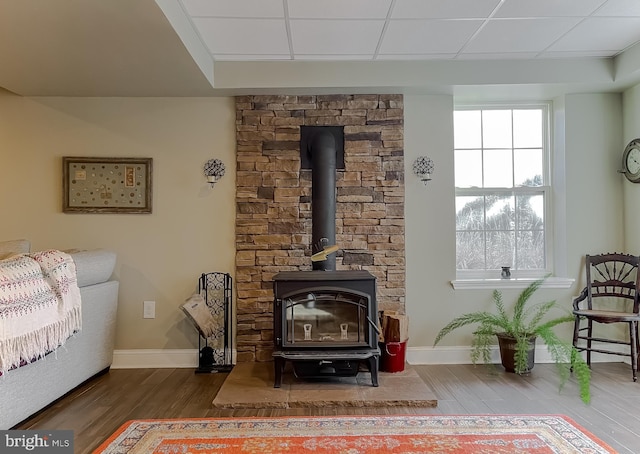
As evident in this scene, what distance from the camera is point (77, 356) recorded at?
272 centimetres

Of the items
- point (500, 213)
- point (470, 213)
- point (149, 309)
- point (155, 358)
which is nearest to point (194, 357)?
point (155, 358)

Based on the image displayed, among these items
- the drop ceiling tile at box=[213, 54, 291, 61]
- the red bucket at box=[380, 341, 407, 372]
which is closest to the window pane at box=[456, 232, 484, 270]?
the red bucket at box=[380, 341, 407, 372]

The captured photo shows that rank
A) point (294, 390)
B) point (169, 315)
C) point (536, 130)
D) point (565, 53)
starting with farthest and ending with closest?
1. point (536, 130)
2. point (169, 315)
3. point (565, 53)
4. point (294, 390)

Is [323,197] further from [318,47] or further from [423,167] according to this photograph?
[318,47]

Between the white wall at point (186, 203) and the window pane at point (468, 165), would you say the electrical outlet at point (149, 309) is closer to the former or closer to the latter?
the white wall at point (186, 203)

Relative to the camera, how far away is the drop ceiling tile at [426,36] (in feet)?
8.67

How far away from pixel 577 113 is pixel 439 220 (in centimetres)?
143

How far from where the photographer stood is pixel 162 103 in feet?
11.2

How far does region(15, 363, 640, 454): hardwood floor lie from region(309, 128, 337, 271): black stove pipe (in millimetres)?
1140

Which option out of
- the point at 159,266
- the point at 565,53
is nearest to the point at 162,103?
the point at 159,266

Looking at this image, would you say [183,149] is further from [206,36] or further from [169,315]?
[169,315]

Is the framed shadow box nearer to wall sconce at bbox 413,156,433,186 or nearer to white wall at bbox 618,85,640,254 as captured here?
wall sconce at bbox 413,156,433,186

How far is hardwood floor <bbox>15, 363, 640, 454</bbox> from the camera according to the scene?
2.24 meters

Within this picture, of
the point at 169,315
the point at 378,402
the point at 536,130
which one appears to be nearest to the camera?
the point at 378,402
